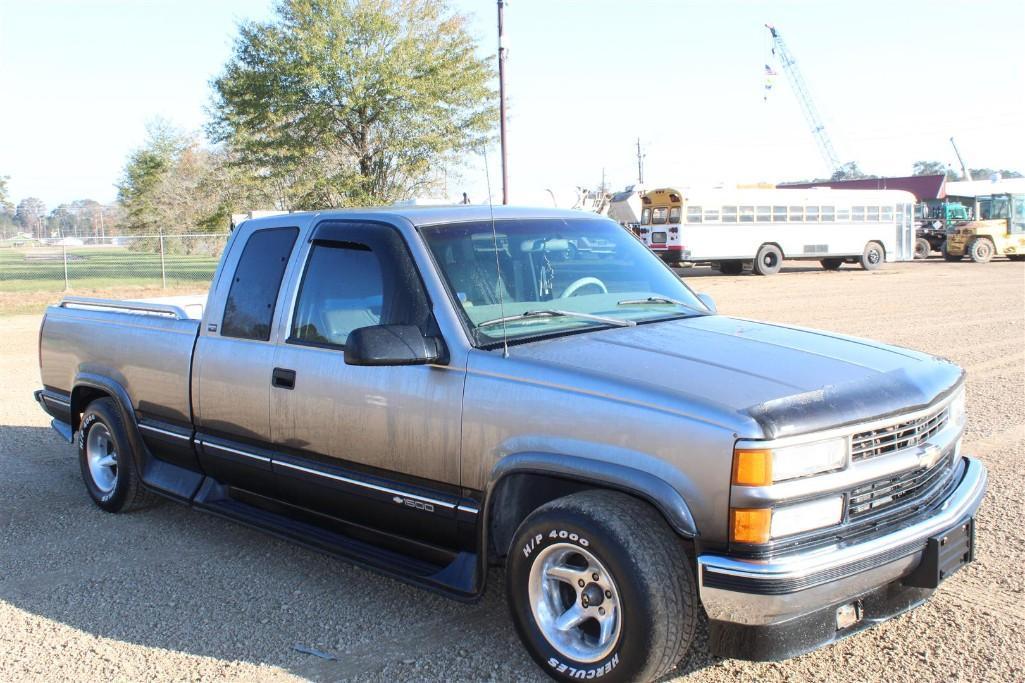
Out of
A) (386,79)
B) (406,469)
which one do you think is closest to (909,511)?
(406,469)

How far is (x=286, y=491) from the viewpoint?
4.61 meters

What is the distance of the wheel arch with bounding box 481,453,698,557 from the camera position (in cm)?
314

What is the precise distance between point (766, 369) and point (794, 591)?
85 cm

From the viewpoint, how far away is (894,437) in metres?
3.35

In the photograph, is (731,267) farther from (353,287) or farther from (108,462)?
(353,287)

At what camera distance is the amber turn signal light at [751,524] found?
119 inches

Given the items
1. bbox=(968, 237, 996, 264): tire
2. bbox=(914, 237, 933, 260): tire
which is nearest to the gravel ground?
bbox=(968, 237, 996, 264): tire

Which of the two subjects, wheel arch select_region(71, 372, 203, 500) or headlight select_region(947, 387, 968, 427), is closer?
headlight select_region(947, 387, 968, 427)

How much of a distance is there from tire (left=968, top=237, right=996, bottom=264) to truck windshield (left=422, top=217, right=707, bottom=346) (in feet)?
114

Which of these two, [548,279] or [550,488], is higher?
[548,279]

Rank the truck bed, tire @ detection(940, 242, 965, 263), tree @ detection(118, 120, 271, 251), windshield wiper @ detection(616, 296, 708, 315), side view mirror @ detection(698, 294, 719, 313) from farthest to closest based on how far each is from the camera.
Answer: tree @ detection(118, 120, 271, 251)
tire @ detection(940, 242, 965, 263)
the truck bed
side view mirror @ detection(698, 294, 719, 313)
windshield wiper @ detection(616, 296, 708, 315)

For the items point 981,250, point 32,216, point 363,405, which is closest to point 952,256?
point 981,250

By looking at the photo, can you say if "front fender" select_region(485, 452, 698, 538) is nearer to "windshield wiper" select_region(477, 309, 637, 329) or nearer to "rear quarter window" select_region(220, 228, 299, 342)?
"windshield wiper" select_region(477, 309, 637, 329)

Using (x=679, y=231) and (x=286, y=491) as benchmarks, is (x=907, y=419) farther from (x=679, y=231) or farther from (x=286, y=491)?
(x=679, y=231)
